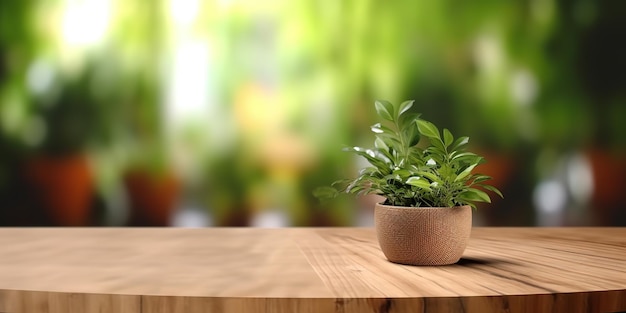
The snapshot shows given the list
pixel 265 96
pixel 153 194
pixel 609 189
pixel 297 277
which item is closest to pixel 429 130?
pixel 297 277

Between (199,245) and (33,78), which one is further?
(33,78)

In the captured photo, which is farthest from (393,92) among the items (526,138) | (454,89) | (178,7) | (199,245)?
(199,245)

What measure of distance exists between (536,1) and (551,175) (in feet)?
2.02

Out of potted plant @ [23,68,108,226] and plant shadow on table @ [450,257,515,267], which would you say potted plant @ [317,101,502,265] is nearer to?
plant shadow on table @ [450,257,515,267]

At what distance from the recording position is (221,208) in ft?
7.39

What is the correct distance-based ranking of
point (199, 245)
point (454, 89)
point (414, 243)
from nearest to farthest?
point (414, 243) < point (199, 245) < point (454, 89)

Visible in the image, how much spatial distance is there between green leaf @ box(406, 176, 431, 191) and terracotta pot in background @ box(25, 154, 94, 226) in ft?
4.98

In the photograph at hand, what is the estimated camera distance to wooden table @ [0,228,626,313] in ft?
2.77

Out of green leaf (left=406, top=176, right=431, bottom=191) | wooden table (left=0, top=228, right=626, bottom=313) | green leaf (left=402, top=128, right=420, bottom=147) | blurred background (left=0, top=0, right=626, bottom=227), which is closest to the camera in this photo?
wooden table (left=0, top=228, right=626, bottom=313)

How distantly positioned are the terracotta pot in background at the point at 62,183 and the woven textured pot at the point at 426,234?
58.4 inches

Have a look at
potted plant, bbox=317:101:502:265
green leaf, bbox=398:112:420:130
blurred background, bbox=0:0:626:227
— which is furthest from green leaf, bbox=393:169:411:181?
blurred background, bbox=0:0:626:227

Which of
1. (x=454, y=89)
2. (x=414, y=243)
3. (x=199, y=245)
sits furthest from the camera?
(x=454, y=89)

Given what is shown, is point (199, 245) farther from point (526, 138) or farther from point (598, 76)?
point (598, 76)

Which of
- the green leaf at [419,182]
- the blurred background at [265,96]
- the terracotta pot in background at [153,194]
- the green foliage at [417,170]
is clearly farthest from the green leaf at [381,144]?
the terracotta pot in background at [153,194]
